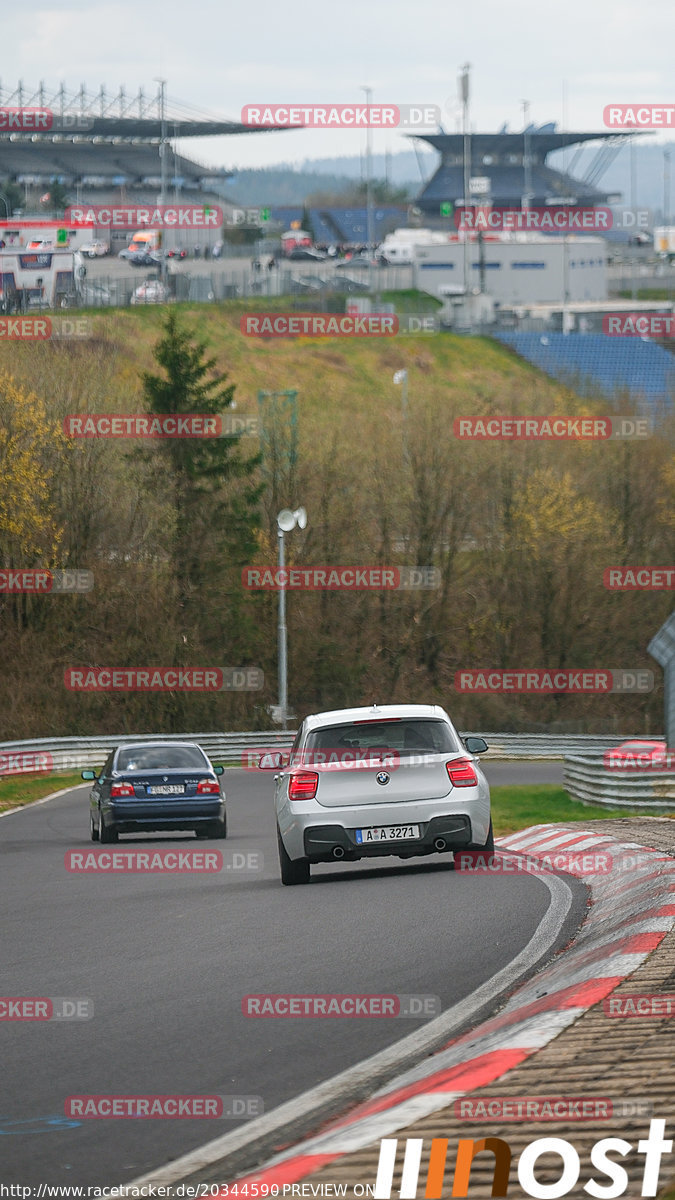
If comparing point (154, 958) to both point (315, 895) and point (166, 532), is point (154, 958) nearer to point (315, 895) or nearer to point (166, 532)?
point (315, 895)

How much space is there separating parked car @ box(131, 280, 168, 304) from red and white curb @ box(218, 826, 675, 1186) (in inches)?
3137

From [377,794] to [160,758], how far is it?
26.4 ft

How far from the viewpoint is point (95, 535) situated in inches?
2079

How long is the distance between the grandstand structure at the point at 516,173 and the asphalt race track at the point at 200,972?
176 m

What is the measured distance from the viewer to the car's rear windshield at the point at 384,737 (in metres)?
14.5

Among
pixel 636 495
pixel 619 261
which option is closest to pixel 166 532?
pixel 636 495

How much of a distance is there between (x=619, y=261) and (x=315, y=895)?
145235 mm

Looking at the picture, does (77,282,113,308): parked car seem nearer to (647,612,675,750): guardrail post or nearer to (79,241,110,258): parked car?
(79,241,110,258): parked car

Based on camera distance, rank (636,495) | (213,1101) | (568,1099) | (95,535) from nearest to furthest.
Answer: (568,1099), (213,1101), (95,535), (636,495)
